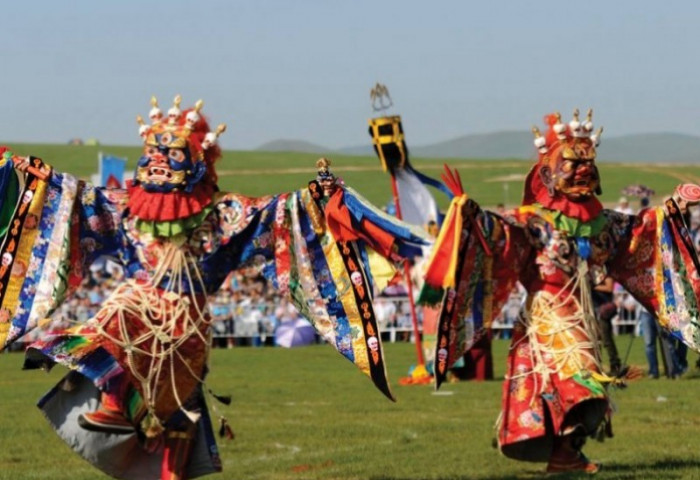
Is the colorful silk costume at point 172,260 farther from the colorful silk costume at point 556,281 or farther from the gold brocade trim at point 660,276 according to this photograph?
the gold brocade trim at point 660,276

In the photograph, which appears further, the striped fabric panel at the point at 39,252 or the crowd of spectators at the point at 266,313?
the crowd of spectators at the point at 266,313

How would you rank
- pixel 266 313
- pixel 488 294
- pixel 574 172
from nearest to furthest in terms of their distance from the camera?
pixel 574 172 → pixel 488 294 → pixel 266 313

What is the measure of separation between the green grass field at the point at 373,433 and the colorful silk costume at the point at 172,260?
1245 millimetres

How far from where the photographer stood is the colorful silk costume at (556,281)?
9547 millimetres

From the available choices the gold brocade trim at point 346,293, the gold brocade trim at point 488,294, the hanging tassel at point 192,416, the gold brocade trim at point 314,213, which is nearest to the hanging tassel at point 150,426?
the hanging tassel at point 192,416

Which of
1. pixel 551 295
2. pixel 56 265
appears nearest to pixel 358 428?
pixel 551 295

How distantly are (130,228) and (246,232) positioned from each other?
0.65m

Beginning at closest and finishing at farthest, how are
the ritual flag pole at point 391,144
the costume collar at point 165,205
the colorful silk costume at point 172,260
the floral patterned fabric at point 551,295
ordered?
the colorful silk costume at point 172,260
the costume collar at point 165,205
the floral patterned fabric at point 551,295
the ritual flag pole at point 391,144

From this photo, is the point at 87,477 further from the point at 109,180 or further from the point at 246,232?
the point at 109,180

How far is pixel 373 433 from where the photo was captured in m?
12.1

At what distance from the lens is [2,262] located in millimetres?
9141

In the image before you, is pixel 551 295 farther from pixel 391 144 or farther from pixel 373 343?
pixel 391 144

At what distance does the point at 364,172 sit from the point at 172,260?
52.7m

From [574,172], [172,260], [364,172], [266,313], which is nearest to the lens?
[172,260]
